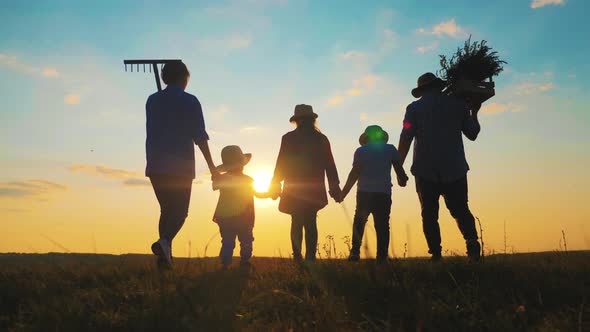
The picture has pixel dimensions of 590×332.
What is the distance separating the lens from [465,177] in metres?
7.02

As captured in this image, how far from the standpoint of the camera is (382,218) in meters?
8.33

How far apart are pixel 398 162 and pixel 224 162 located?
110 inches

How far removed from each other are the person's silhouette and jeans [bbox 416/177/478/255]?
2958 mm

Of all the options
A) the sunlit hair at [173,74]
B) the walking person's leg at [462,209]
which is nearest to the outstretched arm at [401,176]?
the walking person's leg at [462,209]

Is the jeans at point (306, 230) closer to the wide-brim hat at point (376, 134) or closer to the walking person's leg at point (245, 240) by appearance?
the walking person's leg at point (245, 240)

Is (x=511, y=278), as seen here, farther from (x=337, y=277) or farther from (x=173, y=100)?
(x=173, y=100)

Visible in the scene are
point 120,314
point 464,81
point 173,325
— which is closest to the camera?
point 173,325

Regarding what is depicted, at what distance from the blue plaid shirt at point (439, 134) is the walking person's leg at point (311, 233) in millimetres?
1721

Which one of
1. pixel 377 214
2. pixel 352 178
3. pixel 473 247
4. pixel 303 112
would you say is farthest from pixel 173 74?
pixel 473 247

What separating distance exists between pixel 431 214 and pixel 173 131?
3.66 metres

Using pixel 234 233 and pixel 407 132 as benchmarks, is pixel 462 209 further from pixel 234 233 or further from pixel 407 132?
pixel 234 233

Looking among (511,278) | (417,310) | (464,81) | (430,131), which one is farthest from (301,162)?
(417,310)

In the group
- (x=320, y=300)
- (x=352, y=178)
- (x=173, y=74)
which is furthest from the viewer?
(x=352, y=178)

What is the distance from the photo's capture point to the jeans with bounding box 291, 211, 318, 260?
782 centimetres
